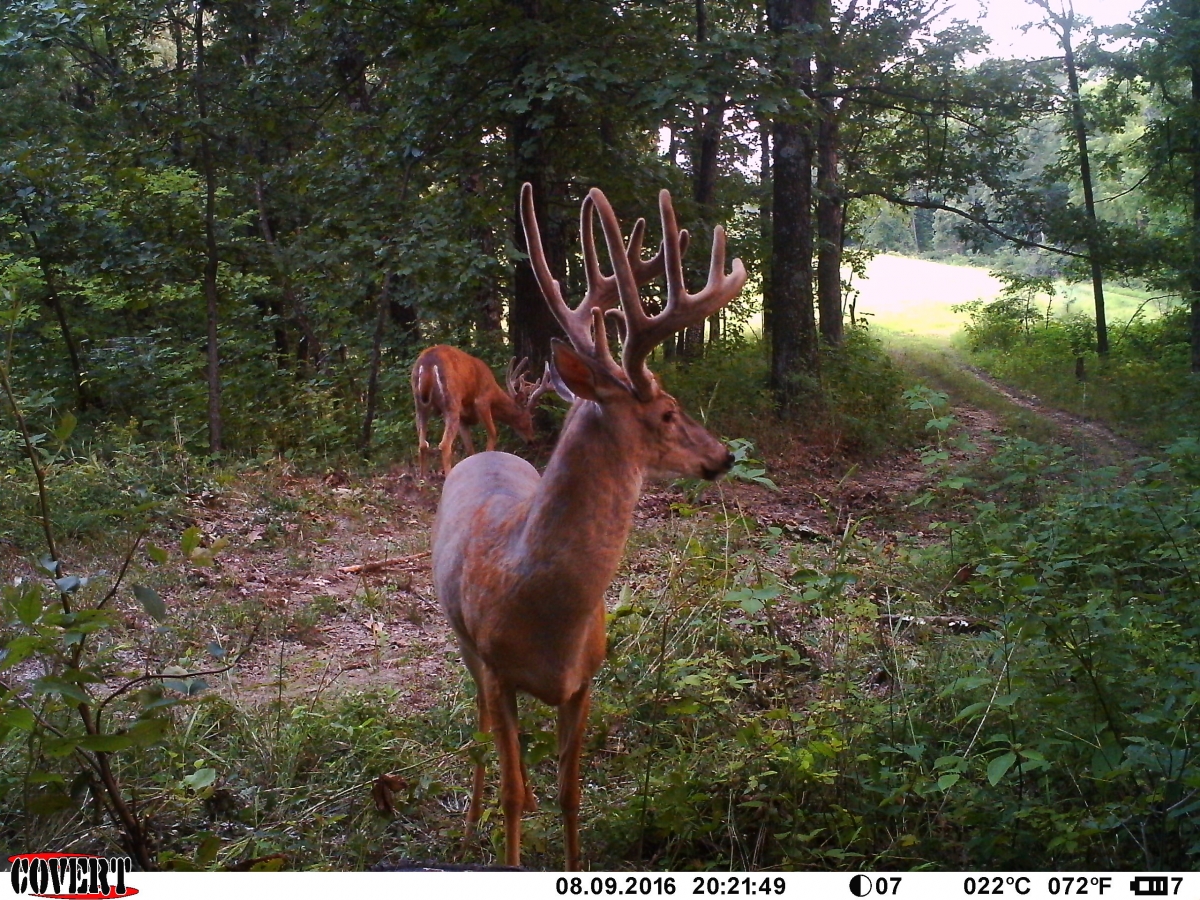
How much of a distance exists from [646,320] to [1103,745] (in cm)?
203

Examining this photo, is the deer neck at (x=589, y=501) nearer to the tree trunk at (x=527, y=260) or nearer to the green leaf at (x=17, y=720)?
the green leaf at (x=17, y=720)

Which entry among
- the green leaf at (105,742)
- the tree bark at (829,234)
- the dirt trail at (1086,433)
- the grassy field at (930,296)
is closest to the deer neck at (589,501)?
the green leaf at (105,742)

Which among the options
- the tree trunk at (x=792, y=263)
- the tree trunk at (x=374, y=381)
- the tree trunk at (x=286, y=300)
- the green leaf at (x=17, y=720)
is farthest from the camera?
the tree trunk at (x=286, y=300)

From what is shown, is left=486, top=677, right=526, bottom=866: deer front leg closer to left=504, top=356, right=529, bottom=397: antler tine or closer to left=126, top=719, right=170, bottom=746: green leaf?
left=126, top=719, right=170, bottom=746: green leaf

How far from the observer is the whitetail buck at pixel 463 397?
404 inches

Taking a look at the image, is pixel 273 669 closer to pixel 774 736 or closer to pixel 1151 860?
pixel 774 736

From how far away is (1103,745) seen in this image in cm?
342

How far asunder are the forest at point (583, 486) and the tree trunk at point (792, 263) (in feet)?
0.15
